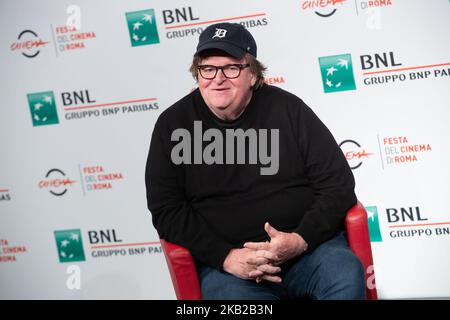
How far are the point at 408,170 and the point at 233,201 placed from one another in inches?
50.5

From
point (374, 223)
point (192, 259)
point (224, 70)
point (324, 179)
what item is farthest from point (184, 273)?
point (374, 223)

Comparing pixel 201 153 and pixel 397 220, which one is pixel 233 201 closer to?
pixel 201 153

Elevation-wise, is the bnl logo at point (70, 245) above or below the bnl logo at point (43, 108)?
below

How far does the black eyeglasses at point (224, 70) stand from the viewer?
109 inches

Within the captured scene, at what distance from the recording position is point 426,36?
3518 mm

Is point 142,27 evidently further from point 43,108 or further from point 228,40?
point 228,40

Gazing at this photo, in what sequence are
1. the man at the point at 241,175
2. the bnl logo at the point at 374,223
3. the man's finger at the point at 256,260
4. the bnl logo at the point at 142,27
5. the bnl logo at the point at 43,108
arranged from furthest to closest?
the bnl logo at the point at 43,108 < the bnl logo at the point at 142,27 < the bnl logo at the point at 374,223 < the man at the point at 241,175 < the man's finger at the point at 256,260

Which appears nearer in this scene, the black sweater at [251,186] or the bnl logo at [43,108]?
the black sweater at [251,186]

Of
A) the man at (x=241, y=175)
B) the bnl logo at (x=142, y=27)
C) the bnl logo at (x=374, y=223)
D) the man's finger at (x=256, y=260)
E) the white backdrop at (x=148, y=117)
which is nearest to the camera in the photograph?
the man's finger at (x=256, y=260)

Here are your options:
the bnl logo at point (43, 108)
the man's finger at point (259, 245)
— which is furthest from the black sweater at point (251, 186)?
the bnl logo at point (43, 108)

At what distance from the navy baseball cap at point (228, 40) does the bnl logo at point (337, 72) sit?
0.95 m

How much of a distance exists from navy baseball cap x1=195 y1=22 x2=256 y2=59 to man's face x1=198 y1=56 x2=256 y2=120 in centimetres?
5

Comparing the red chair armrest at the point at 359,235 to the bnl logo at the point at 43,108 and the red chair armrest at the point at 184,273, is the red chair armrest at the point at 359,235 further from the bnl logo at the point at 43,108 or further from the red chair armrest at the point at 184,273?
the bnl logo at the point at 43,108
